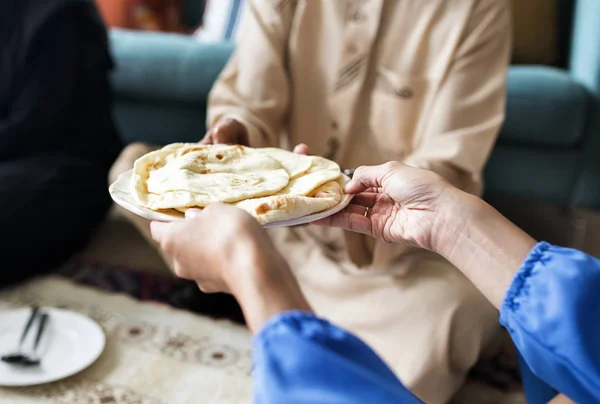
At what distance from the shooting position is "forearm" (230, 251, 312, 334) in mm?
→ 604

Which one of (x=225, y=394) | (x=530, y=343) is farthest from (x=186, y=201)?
(x=225, y=394)

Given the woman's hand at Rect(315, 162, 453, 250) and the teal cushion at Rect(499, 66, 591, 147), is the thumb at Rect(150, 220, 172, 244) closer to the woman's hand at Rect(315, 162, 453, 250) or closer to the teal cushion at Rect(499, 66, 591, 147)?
the woman's hand at Rect(315, 162, 453, 250)

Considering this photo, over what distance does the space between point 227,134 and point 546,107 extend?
110 cm

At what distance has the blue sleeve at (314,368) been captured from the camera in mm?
513

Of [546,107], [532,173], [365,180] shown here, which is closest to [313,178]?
[365,180]

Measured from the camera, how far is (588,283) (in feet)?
2.08

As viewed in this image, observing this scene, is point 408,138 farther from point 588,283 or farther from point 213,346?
point 588,283

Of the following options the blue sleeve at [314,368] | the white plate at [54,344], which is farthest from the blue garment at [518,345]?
the white plate at [54,344]

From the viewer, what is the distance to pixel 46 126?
1.73 meters

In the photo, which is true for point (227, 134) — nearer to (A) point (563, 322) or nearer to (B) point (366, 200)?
(B) point (366, 200)

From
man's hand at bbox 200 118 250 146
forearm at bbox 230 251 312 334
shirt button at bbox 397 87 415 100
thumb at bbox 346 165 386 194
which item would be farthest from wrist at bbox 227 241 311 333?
shirt button at bbox 397 87 415 100

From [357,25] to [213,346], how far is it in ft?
2.58

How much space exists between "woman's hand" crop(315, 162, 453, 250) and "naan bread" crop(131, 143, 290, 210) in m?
0.12

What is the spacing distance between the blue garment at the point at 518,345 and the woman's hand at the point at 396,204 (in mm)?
191
